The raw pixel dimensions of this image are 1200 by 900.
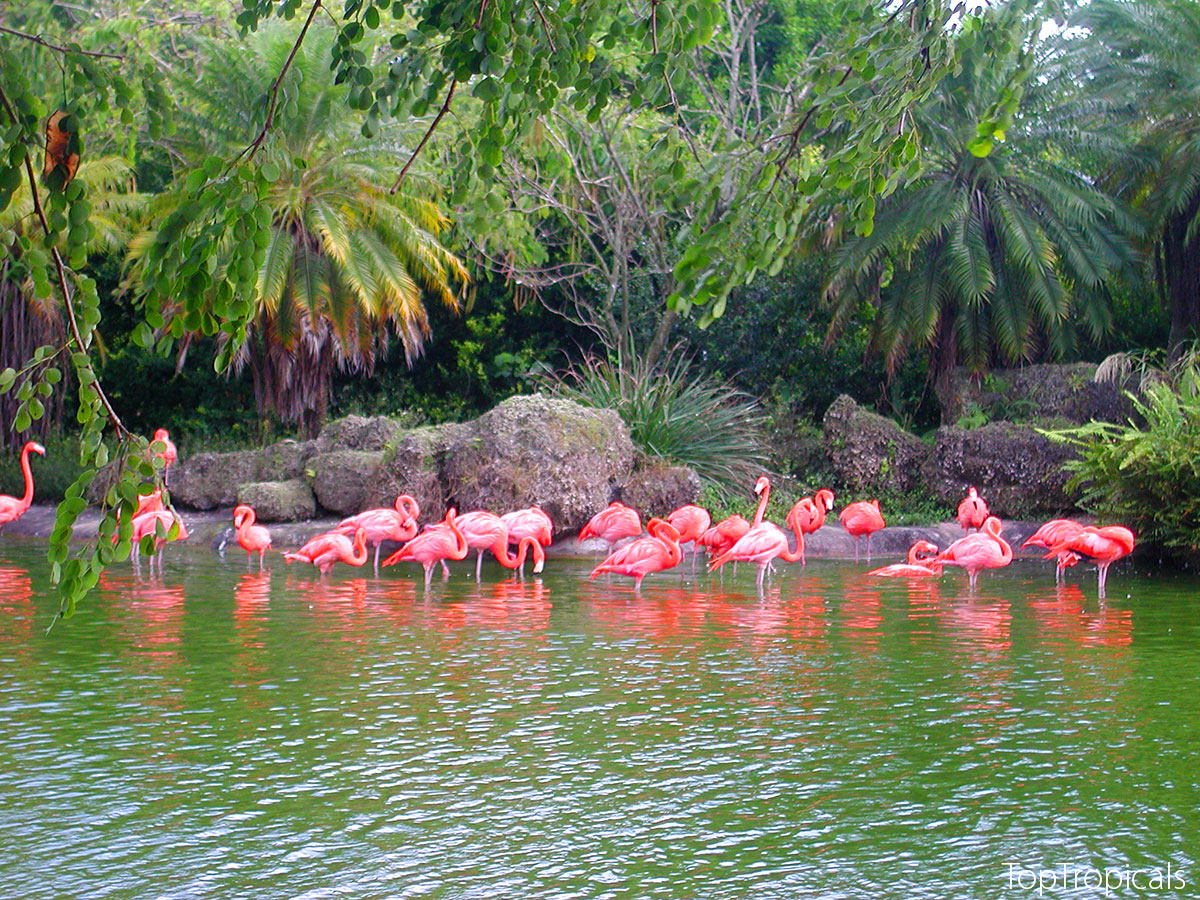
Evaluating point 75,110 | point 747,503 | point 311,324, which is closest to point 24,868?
point 75,110

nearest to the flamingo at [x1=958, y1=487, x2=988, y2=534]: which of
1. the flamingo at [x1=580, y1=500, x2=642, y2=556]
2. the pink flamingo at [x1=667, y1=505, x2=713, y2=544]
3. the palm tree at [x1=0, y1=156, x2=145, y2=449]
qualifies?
the pink flamingo at [x1=667, y1=505, x2=713, y2=544]

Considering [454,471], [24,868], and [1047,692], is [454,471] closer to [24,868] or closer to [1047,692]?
[1047,692]

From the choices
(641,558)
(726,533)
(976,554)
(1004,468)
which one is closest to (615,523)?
(726,533)

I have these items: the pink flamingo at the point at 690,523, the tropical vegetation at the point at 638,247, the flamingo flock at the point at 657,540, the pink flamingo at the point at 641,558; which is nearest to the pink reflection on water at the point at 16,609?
the flamingo flock at the point at 657,540

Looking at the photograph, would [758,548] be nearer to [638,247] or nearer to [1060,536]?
[1060,536]

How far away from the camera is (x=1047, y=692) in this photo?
615 centimetres

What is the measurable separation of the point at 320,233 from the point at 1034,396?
1006 cm

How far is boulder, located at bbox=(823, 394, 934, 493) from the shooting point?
15.8 m

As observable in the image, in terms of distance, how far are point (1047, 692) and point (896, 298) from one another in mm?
11489

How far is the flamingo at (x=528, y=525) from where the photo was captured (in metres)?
11.4

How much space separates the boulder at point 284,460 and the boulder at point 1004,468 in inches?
313

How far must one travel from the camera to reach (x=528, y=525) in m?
11.5

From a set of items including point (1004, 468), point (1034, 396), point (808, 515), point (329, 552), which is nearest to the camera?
point (329, 552)

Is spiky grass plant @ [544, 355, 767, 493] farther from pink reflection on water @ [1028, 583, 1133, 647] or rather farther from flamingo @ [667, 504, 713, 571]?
pink reflection on water @ [1028, 583, 1133, 647]
